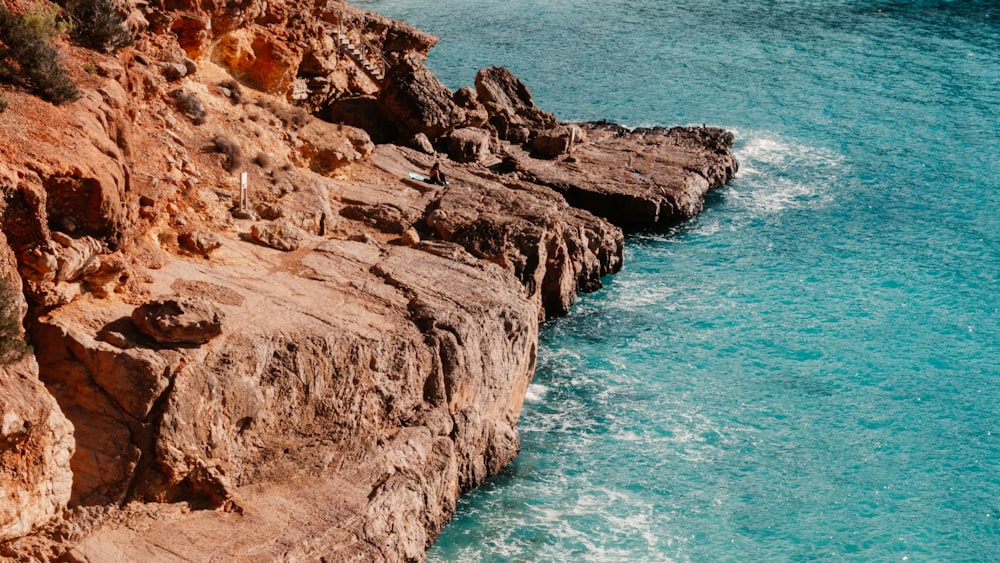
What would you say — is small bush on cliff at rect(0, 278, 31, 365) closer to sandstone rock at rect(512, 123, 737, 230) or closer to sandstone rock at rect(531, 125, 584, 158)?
sandstone rock at rect(512, 123, 737, 230)

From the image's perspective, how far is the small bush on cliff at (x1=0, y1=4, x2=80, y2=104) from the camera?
2123 cm

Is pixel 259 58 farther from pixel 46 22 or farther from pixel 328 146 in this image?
pixel 46 22

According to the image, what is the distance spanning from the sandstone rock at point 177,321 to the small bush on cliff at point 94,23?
866 cm

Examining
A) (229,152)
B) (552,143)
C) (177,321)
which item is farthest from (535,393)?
(552,143)

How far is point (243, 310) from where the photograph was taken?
22.1 m

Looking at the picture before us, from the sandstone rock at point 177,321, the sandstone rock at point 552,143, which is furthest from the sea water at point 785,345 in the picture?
the sandstone rock at point 177,321

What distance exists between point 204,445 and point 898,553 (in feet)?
51.0

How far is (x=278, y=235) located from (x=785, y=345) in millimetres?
16467

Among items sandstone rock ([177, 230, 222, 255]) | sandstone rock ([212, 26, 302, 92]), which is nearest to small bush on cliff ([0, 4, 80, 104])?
sandstone rock ([177, 230, 222, 255])

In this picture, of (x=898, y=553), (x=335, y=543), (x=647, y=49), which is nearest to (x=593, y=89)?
(x=647, y=49)

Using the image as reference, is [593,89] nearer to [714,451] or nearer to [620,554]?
[714,451]

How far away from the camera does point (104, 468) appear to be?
18.7 m

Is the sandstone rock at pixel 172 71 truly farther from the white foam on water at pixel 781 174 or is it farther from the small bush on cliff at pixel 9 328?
the white foam on water at pixel 781 174

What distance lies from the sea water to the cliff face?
2.23 metres
